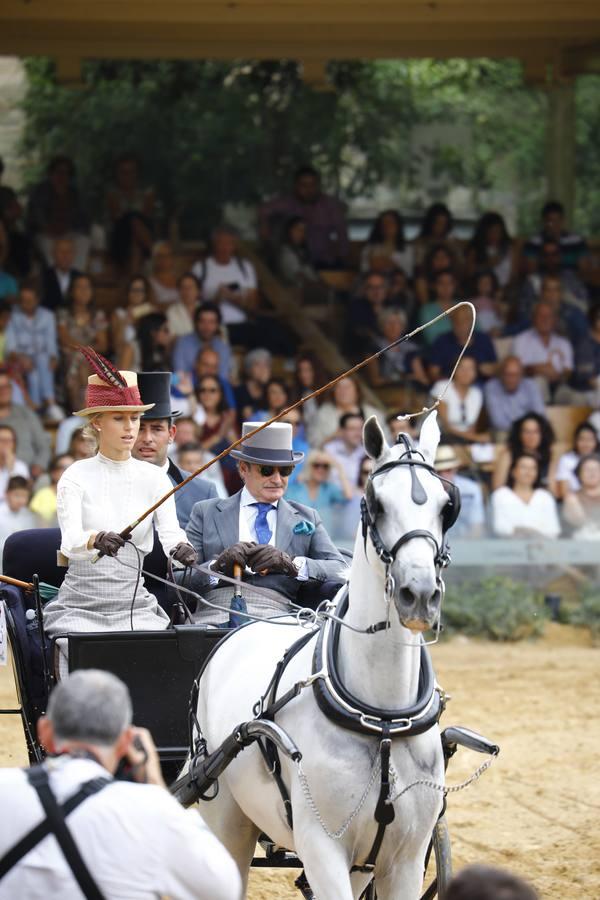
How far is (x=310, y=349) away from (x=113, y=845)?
11.7 m

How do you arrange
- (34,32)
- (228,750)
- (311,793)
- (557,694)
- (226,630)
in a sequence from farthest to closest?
(34,32), (557,694), (226,630), (228,750), (311,793)

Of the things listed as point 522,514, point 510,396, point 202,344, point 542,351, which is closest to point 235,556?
point 522,514

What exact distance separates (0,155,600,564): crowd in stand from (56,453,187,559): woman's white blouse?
5100 millimetres

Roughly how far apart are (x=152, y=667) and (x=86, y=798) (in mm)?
2342

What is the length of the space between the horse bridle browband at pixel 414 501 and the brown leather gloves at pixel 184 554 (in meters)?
1.02

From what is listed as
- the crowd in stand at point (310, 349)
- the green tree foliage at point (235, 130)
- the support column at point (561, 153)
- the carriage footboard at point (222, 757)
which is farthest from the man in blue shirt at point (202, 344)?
the carriage footboard at point (222, 757)

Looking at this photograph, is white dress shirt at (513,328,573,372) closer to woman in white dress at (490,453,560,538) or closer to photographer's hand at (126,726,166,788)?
woman in white dress at (490,453,560,538)

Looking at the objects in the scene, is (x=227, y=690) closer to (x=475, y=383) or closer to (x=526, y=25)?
(x=475, y=383)

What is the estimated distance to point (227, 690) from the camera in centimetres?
490

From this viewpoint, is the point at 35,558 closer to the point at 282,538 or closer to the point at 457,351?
the point at 282,538

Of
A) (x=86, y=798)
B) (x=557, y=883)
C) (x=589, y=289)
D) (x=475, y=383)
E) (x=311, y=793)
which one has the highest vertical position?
(x=589, y=289)

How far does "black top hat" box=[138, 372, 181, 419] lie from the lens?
6137 millimetres

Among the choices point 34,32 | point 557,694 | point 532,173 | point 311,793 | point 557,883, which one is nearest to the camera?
point 311,793

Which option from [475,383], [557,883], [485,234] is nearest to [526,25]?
[485,234]
